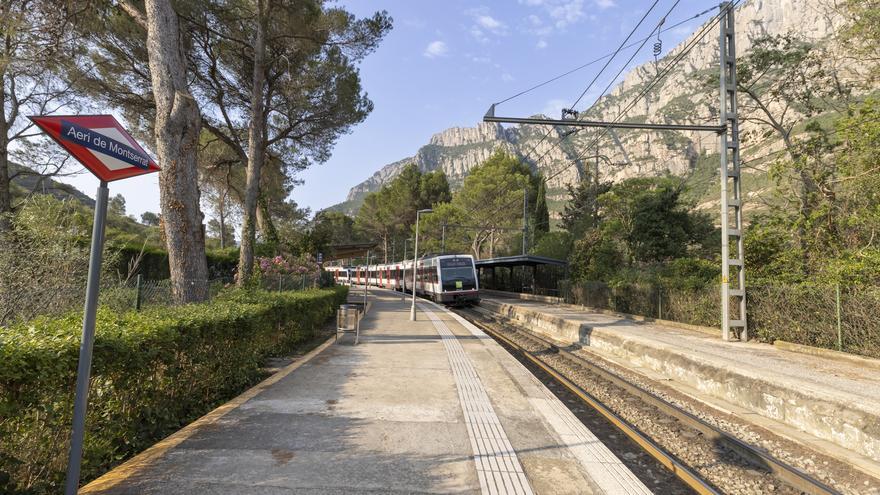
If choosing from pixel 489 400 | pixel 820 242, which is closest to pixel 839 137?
pixel 820 242

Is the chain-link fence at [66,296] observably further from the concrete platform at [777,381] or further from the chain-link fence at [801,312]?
the chain-link fence at [801,312]

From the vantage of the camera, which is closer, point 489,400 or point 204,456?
point 204,456

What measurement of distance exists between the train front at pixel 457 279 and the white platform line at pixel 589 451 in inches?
712

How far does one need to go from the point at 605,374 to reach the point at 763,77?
18325 mm

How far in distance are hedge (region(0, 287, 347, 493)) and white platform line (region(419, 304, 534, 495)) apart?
329 centimetres

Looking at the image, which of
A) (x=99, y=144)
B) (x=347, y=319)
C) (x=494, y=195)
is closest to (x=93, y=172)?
(x=99, y=144)

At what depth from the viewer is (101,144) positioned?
2412mm

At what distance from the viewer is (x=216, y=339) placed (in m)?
5.92

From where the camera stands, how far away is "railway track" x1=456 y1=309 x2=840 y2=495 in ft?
13.8

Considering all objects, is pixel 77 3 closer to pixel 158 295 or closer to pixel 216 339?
pixel 158 295

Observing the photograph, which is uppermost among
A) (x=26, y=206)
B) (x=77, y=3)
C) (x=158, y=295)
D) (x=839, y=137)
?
(x=77, y=3)

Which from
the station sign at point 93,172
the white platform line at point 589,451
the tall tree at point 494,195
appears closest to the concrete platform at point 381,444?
the white platform line at point 589,451

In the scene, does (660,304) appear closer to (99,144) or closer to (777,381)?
(777,381)

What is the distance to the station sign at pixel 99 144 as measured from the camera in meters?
2.20
